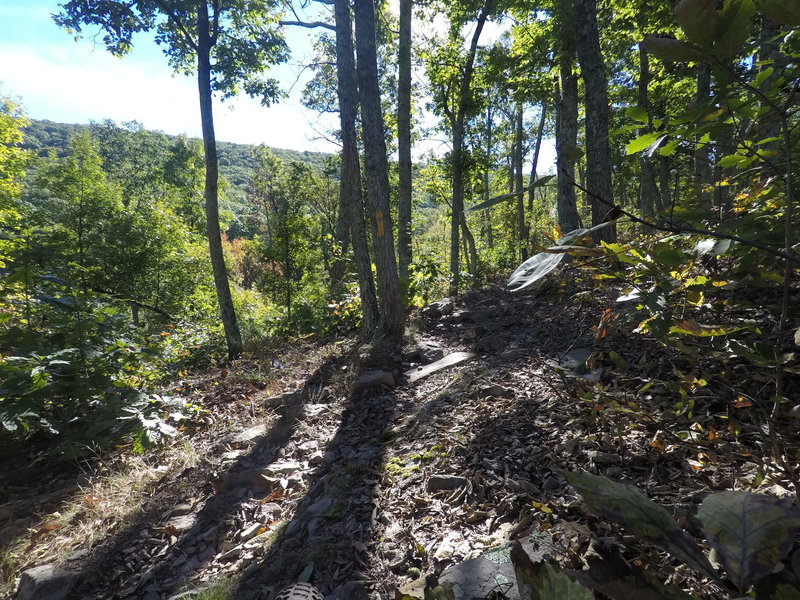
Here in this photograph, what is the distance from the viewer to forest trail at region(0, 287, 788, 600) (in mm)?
1664

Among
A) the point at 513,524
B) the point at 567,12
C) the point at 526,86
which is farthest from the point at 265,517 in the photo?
the point at 526,86

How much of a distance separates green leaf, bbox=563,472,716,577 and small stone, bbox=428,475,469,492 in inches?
64.1

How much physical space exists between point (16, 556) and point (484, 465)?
10.8ft

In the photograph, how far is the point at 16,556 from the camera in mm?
2662

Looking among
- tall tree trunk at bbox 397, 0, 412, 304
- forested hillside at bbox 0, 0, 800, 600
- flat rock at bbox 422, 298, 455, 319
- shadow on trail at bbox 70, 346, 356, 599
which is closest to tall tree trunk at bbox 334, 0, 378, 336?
forested hillside at bbox 0, 0, 800, 600

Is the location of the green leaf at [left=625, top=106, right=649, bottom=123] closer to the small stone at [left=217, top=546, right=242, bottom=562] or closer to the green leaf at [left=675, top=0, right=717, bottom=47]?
the green leaf at [left=675, top=0, right=717, bottom=47]

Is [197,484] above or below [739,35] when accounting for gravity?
below

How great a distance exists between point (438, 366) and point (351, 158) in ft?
11.3

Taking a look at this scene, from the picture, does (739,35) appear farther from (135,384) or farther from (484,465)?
(135,384)

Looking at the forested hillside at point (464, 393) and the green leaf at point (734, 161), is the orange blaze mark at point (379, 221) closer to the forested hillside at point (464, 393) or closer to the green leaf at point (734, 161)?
the forested hillside at point (464, 393)

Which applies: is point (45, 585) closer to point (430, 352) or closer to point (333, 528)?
point (333, 528)

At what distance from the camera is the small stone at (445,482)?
217 cm

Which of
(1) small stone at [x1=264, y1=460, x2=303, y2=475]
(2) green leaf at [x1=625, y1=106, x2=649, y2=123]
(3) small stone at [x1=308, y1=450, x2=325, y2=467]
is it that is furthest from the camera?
(3) small stone at [x1=308, y1=450, x2=325, y2=467]

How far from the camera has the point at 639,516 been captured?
63cm
